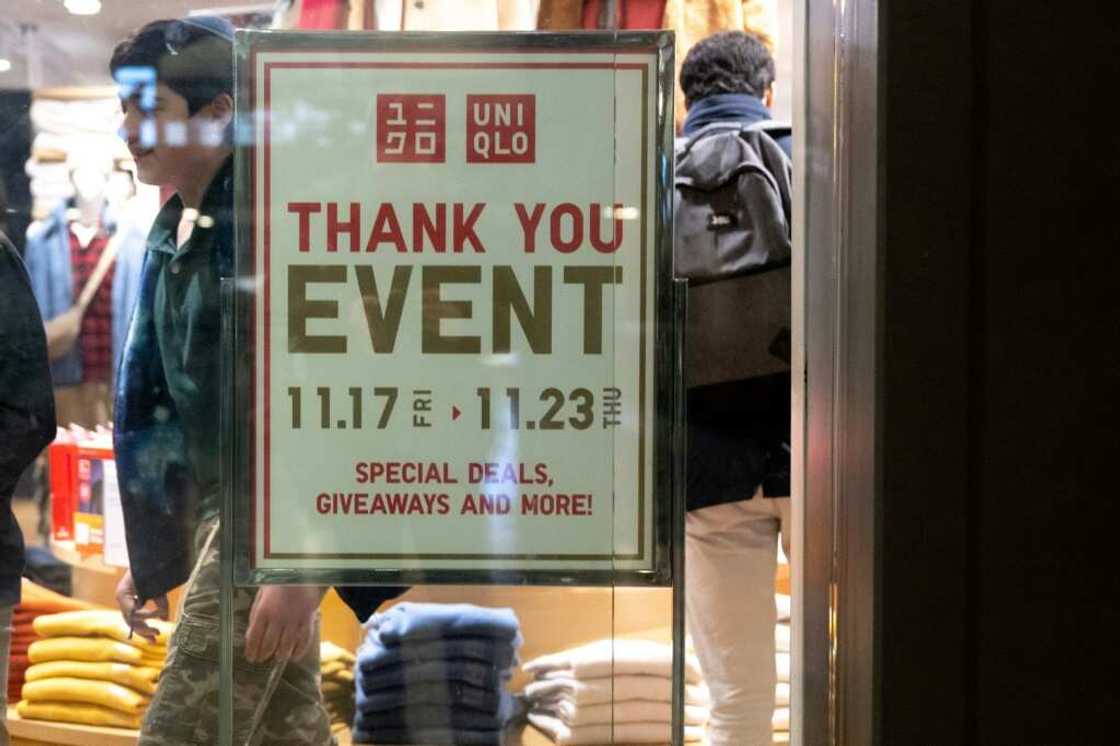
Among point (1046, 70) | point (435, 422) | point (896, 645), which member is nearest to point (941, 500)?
point (896, 645)

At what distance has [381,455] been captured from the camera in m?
1.50

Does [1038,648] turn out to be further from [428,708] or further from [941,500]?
[428,708]

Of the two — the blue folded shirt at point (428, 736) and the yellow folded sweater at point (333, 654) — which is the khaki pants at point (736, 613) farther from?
the yellow folded sweater at point (333, 654)

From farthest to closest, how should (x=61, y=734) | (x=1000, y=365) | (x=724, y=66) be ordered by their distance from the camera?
(x=61, y=734) < (x=724, y=66) < (x=1000, y=365)

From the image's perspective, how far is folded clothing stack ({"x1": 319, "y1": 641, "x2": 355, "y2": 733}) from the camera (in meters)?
1.55

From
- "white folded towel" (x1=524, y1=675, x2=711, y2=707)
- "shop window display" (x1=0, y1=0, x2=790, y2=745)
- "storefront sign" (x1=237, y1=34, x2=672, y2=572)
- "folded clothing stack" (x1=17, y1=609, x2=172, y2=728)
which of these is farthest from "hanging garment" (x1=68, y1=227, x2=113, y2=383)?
"white folded towel" (x1=524, y1=675, x2=711, y2=707)

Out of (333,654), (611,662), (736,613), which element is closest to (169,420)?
(333,654)

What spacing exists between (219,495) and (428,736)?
0.36 metres

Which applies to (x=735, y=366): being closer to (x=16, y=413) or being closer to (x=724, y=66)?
(x=724, y=66)

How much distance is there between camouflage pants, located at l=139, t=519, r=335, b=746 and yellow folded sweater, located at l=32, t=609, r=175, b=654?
0.02m

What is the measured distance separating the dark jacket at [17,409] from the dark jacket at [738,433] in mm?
717

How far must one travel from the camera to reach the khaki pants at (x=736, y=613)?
1536 millimetres

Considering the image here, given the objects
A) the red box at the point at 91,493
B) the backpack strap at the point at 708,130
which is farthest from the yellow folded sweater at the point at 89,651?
the backpack strap at the point at 708,130

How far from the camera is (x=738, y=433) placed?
1532mm
